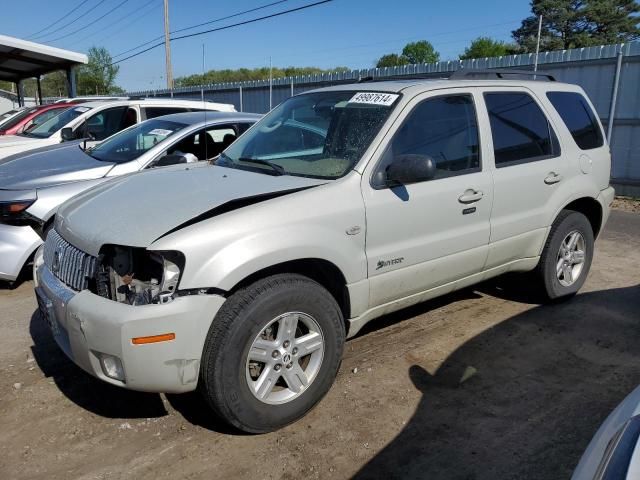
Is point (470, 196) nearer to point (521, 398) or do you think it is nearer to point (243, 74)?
point (521, 398)

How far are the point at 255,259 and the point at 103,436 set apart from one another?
4.42 ft

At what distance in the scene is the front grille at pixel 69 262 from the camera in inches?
118

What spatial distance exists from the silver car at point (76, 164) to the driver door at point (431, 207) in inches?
99.9

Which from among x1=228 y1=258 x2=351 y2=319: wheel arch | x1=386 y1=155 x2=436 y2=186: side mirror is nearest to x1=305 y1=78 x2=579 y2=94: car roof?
x1=386 y1=155 x2=436 y2=186: side mirror

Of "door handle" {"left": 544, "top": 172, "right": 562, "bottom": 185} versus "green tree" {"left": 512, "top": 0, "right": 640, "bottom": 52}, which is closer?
"door handle" {"left": 544, "top": 172, "right": 562, "bottom": 185}

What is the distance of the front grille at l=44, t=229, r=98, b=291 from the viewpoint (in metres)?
2.99

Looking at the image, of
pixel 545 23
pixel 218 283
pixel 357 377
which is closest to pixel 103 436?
pixel 218 283

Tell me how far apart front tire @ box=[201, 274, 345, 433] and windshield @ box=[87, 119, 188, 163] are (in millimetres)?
3619

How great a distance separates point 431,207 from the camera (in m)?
3.72

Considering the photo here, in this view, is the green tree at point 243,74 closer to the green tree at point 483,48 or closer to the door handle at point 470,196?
the green tree at point 483,48

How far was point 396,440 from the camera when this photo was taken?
10.2 feet

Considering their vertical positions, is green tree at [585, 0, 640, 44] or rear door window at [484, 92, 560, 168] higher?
green tree at [585, 0, 640, 44]

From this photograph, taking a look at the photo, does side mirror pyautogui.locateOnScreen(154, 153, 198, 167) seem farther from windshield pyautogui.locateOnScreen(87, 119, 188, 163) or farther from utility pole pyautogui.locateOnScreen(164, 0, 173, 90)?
utility pole pyautogui.locateOnScreen(164, 0, 173, 90)

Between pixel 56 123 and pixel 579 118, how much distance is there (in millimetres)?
8212
